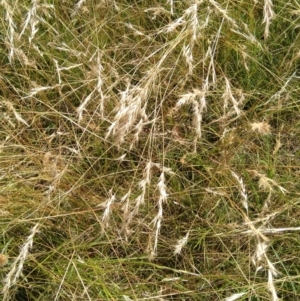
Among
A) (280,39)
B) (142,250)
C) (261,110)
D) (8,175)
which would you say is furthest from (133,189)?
(280,39)

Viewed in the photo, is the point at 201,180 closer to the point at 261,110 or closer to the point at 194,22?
the point at 261,110

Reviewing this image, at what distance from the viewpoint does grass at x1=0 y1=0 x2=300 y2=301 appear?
1576 mm

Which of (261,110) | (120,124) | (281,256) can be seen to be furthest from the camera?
(261,110)

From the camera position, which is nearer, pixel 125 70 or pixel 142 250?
pixel 142 250

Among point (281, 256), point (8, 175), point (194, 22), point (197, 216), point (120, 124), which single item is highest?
point (194, 22)

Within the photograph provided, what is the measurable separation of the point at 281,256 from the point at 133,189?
0.51 metres

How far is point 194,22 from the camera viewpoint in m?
1.55

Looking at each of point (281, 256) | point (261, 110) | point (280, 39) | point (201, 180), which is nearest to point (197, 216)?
point (201, 180)

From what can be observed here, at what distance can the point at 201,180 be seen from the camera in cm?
170

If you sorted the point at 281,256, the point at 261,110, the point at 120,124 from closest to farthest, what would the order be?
the point at 120,124, the point at 281,256, the point at 261,110

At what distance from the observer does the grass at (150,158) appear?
1.58m

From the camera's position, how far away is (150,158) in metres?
1.53

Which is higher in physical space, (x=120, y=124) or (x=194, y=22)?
(x=194, y=22)

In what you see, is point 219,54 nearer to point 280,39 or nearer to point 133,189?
point 280,39
